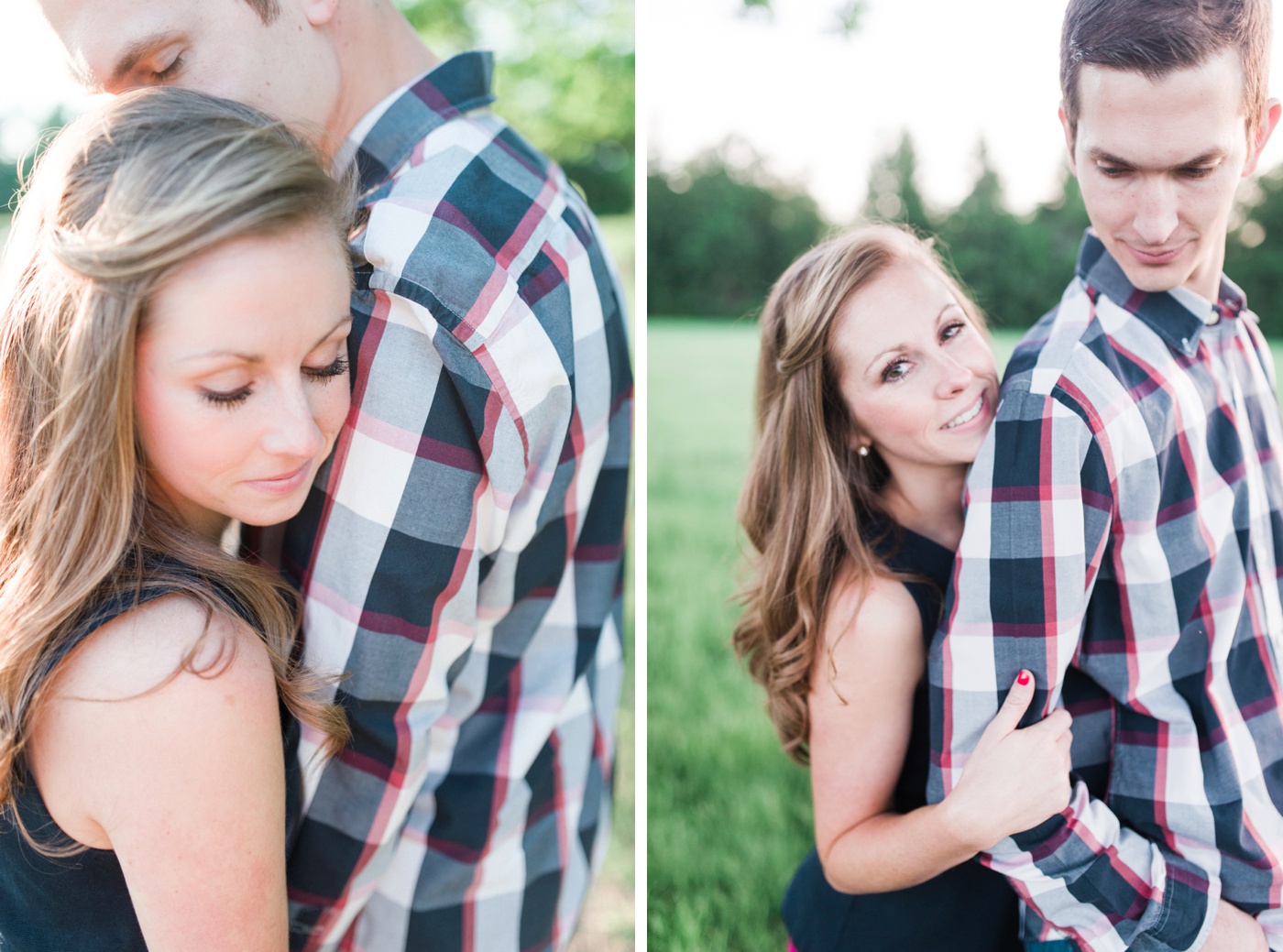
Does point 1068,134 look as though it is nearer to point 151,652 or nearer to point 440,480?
point 440,480

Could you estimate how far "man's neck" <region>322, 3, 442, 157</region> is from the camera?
153cm

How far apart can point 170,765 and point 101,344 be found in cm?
51

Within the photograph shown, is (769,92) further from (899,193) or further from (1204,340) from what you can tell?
(1204,340)

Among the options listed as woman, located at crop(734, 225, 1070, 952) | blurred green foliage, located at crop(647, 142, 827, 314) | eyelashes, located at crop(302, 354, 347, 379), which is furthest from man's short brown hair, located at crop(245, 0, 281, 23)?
blurred green foliage, located at crop(647, 142, 827, 314)

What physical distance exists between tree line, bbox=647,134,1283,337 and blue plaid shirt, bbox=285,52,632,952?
172 cm

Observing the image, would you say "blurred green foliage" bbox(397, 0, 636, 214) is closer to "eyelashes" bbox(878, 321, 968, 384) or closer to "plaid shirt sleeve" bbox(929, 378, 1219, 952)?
"eyelashes" bbox(878, 321, 968, 384)

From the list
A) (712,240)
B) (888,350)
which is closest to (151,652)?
(888,350)

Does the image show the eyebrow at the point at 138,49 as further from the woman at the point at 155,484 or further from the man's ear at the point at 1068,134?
the man's ear at the point at 1068,134

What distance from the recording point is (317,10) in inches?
57.5

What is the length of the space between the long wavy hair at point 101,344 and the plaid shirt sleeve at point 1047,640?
39.6 inches

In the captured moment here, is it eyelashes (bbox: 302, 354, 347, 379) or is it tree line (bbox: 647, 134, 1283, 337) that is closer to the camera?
eyelashes (bbox: 302, 354, 347, 379)

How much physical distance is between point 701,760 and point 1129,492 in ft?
5.57

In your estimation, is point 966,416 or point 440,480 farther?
point 966,416

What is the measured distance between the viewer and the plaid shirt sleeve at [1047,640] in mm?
1368
